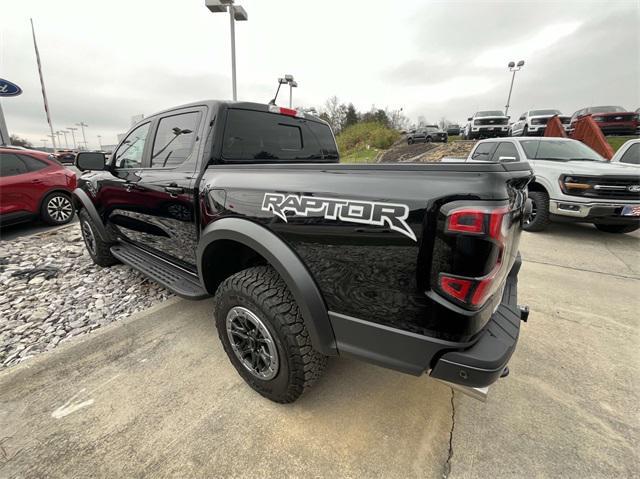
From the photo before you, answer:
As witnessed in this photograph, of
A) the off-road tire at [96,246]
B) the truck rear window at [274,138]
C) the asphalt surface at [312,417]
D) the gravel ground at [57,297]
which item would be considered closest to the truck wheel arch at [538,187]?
the asphalt surface at [312,417]

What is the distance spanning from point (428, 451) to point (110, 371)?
2.15 m

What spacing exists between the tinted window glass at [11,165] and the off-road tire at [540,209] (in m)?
9.30

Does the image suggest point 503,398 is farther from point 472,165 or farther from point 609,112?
point 609,112

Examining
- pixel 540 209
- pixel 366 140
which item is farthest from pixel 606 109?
pixel 540 209

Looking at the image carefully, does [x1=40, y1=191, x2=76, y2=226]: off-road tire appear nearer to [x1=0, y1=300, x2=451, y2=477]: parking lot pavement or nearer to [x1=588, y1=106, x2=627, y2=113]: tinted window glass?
[x1=0, y1=300, x2=451, y2=477]: parking lot pavement

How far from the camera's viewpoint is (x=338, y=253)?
137 centimetres

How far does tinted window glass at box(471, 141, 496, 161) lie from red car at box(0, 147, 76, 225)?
8.54 metres

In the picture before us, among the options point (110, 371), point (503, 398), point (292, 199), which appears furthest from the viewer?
point (110, 371)

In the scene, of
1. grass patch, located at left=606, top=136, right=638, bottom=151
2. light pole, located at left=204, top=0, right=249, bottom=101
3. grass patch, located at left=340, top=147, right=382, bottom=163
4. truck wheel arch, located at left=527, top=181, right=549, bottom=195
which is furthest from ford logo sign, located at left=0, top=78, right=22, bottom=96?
grass patch, located at left=606, top=136, right=638, bottom=151

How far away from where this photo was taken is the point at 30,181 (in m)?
5.67

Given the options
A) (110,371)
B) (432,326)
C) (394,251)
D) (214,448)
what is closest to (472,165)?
(394,251)

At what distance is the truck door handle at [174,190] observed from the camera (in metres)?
2.26

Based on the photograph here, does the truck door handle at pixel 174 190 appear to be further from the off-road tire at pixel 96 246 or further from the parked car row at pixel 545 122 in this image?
the parked car row at pixel 545 122

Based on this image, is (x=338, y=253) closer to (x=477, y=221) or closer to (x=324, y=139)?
(x=477, y=221)
